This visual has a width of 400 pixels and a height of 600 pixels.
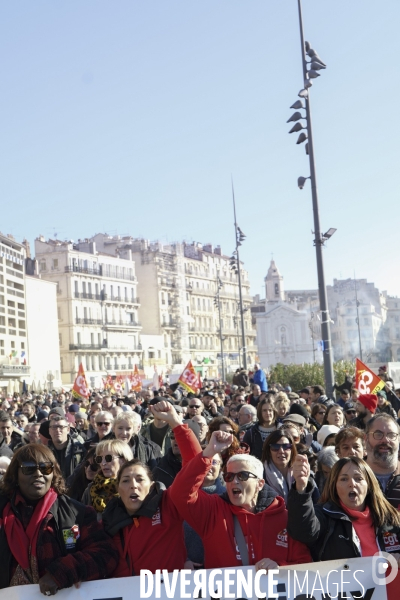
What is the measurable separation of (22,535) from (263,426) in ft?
16.8

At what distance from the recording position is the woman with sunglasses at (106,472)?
6.15 meters

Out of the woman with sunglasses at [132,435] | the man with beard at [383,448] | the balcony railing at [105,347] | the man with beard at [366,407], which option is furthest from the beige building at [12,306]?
the man with beard at [383,448]

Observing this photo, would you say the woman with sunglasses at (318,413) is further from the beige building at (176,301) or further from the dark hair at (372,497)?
the beige building at (176,301)

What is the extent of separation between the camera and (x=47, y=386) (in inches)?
2894

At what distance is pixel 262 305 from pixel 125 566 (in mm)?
141894

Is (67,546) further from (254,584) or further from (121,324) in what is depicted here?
(121,324)

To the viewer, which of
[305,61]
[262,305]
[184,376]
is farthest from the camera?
[262,305]

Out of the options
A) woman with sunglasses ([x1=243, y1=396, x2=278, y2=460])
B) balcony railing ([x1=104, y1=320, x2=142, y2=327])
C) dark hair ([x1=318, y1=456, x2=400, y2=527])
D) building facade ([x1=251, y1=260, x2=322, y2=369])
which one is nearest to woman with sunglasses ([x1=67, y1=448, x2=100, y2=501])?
dark hair ([x1=318, y1=456, x2=400, y2=527])

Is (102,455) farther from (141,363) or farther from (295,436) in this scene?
(141,363)

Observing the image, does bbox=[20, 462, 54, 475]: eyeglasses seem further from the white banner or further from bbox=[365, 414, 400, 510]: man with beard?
bbox=[365, 414, 400, 510]: man with beard

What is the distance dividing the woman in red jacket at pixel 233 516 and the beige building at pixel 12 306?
66011 millimetres

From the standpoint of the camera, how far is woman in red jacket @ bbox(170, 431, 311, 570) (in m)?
5.16

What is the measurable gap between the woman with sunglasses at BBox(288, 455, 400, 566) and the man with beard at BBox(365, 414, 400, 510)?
0.93m

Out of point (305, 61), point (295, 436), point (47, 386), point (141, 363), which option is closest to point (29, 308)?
point (47, 386)
